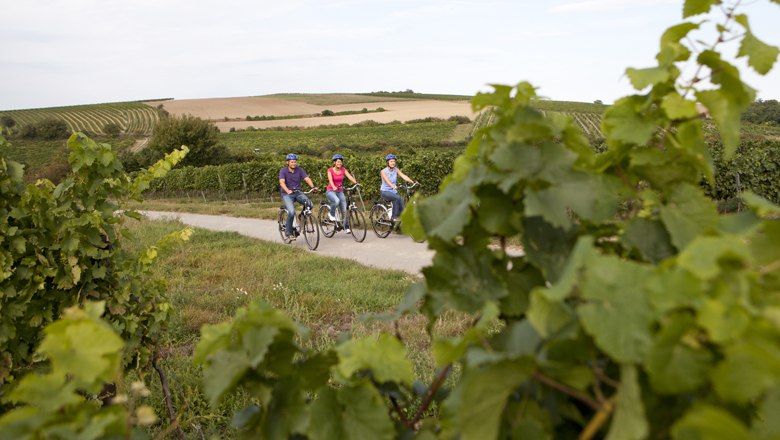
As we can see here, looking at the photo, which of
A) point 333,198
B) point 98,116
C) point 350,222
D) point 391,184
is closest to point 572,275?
point 391,184

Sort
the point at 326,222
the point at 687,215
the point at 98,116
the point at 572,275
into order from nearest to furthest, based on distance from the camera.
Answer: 1. the point at 572,275
2. the point at 687,215
3. the point at 326,222
4. the point at 98,116

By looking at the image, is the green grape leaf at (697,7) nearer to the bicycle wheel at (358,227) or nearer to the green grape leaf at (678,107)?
the green grape leaf at (678,107)

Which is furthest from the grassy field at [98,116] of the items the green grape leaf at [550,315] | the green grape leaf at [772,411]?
the green grape leaf at [772,411]

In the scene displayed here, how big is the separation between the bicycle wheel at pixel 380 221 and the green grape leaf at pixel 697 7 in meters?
11.3

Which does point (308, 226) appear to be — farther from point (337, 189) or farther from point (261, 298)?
point (261, 298)

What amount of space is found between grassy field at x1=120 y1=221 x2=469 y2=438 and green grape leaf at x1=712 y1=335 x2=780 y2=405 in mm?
2770

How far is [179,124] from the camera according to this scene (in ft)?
194

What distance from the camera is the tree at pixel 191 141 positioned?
5606cm

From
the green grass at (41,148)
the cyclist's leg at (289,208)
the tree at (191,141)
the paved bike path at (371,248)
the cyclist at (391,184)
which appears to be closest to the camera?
the paved bike path at (371,248)

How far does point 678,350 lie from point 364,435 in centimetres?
55

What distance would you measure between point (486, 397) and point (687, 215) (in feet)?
1.57

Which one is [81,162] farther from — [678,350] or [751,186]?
[751,186]

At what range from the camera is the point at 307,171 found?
124ft

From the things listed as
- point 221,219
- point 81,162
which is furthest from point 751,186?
point 81,162
